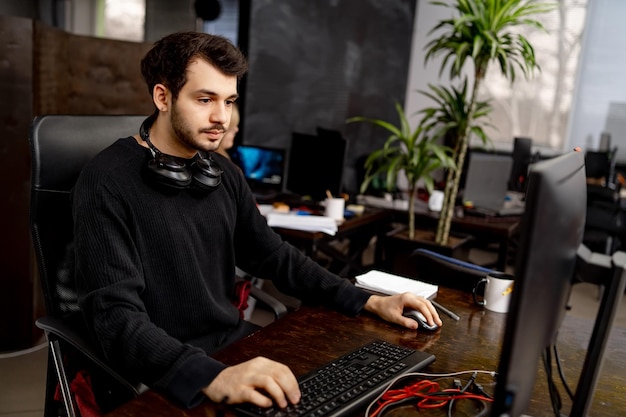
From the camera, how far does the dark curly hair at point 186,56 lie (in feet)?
4.74

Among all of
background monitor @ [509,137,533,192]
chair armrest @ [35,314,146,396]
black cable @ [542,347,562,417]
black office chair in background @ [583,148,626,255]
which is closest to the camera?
black cable @ [542,347,562,417]

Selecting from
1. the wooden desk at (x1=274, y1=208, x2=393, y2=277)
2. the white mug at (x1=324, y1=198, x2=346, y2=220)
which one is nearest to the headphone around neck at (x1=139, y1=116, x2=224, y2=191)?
the wooden desk at (x1=274, y1=208, x2=393, y2=277)

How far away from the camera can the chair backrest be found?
1436mm

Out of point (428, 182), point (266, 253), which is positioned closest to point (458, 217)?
point (428, 182)

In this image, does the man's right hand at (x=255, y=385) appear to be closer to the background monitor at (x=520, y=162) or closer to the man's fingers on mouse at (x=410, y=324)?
the man's fingers on mouse at (x=410, y=324)

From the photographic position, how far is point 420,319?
1.43 meters

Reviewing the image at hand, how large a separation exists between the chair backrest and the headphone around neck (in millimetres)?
184

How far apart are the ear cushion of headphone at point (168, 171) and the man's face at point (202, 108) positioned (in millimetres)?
87

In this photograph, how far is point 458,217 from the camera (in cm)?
360

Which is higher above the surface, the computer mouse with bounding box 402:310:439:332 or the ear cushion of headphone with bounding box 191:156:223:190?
the ear cushion of headphone with bounding box 191:156:223:190

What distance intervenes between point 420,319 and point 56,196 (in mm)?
987

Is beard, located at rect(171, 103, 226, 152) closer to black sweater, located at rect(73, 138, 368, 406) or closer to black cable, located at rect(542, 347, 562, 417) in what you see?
black sweater, located at rect(73, 138, 368, 406)

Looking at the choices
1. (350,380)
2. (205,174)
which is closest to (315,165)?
(205,174)

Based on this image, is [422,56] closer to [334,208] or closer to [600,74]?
[600,74]
